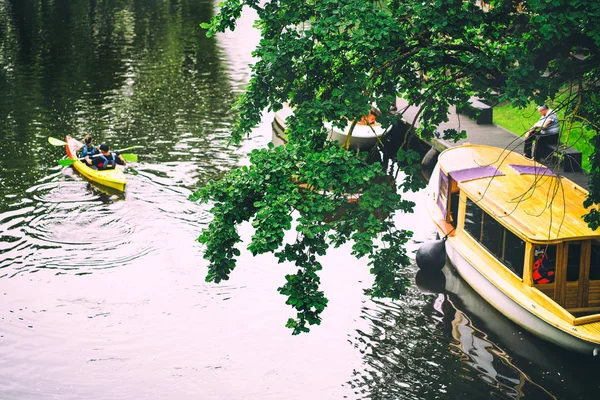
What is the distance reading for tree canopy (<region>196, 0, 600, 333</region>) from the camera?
423 inches

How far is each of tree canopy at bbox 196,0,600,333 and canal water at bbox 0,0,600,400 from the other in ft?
12.1

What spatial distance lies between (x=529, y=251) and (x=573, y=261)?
865 mm

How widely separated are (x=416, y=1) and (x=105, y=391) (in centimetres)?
902

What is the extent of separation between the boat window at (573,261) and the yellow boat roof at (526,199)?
1.05 feet

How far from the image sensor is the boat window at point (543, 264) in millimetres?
15531

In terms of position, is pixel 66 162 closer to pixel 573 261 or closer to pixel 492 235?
pixel 492 235

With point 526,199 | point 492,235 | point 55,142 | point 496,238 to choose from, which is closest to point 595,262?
point 526,199

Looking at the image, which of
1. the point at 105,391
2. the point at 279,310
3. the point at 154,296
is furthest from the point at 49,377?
the point at 279,310

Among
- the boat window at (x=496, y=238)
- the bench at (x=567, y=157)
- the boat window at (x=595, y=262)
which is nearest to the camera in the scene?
the boat window at (x=595, y=262)

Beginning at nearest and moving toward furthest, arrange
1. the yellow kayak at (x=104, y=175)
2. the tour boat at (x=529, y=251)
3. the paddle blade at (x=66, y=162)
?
the tour boat at (x=529, y=251)
the yellow kayak at (x=104, y=175)
the paddle blade at (x=66, y=162)

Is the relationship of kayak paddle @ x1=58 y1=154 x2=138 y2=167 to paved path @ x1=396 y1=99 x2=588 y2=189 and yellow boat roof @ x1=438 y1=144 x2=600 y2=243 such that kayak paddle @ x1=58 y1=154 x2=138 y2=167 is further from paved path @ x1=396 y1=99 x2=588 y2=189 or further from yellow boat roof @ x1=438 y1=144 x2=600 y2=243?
yellow boat roof @ x1=438 y1=144 x2=600 y2=243

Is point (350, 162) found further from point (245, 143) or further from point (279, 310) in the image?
point (245, 143)

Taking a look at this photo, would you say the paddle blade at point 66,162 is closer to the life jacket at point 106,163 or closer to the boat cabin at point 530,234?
the life jacket at point 106,163

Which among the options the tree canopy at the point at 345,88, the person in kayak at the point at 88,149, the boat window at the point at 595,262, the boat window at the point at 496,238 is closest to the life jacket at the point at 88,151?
the person in kayak at the point at 88,149
